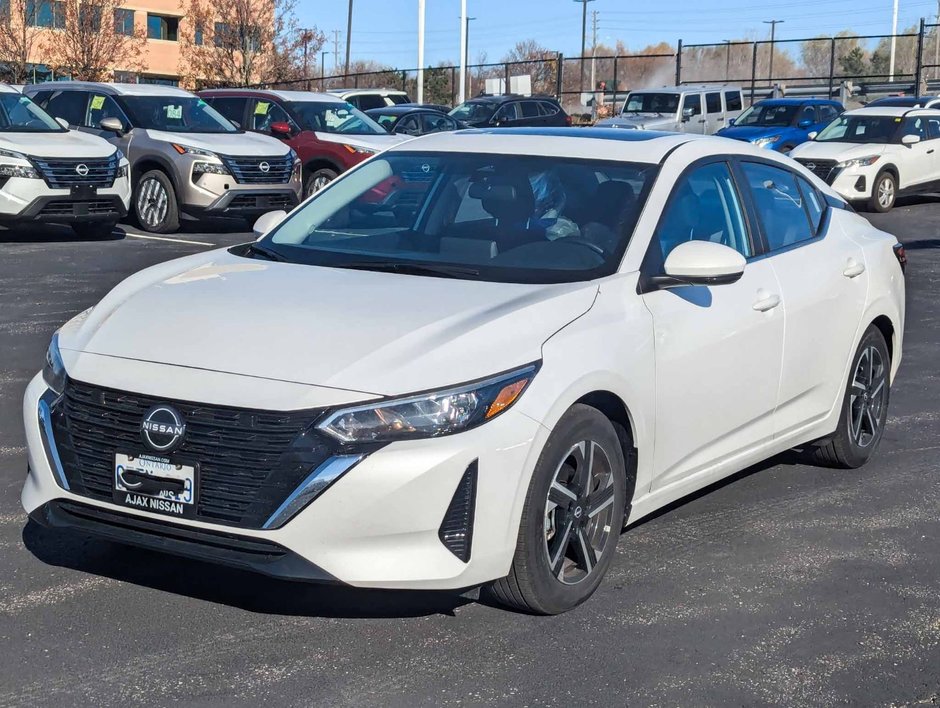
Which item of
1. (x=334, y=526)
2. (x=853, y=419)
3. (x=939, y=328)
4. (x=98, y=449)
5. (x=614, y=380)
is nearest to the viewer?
(x=334, y=526)

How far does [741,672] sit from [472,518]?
37.4 inches

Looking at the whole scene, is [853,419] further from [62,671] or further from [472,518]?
[62,671]

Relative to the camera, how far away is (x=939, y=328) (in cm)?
1105

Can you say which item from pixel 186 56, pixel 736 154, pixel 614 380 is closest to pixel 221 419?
pixel 614 380

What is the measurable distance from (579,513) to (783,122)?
2552 centimetres

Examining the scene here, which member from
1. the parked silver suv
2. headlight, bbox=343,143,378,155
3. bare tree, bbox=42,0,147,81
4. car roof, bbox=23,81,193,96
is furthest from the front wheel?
bare tree, bbox=42,0,147,81

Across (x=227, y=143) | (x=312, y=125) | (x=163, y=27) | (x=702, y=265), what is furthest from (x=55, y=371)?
(x=163, y=27)

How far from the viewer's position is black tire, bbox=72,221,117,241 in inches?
642

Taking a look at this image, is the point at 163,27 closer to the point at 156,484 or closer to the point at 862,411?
the point at 862,411

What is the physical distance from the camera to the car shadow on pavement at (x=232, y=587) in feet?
15.0

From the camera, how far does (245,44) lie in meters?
45.4

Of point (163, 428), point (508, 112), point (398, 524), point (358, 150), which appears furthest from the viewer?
point (508, 112)

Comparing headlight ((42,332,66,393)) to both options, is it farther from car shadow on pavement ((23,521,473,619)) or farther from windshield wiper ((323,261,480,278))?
windshield wiper ((323,261,480,278))

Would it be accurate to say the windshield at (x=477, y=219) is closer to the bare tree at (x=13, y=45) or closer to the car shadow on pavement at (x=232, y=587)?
the car shadow on pavement at (x=232, y=587)
